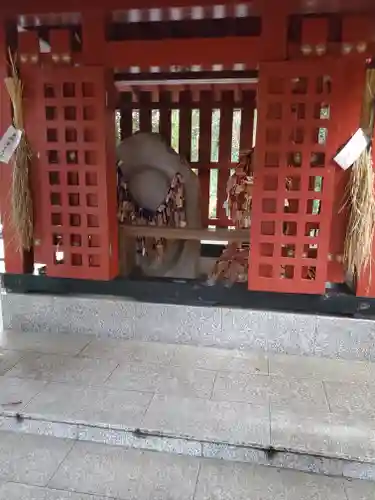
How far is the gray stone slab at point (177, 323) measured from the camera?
8.36 feet

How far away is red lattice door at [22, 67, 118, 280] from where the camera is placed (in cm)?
240

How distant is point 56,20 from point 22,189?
99 cm

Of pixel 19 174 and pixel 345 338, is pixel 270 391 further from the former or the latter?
pixel 19 174

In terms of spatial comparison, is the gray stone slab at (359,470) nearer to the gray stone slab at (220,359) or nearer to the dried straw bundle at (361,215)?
the gray stone slab at (220,359)

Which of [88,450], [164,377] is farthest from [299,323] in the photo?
[88,450]

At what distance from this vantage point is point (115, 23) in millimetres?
2428

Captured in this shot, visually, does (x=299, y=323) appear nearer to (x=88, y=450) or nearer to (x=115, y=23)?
(x=88, y=450)

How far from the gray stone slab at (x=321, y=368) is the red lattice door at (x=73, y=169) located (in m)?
1.15

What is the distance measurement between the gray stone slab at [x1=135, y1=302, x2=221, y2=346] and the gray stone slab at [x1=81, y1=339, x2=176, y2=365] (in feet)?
0.22

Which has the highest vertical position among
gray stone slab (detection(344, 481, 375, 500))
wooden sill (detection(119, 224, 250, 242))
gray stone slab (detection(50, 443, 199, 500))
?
wooden sill (detection(119, 224, 250, 242))

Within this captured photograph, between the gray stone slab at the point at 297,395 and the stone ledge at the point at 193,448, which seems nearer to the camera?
the stone ledge at the point at 193,448

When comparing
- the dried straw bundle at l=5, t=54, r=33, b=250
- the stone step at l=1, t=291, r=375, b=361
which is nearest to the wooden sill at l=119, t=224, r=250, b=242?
the stone step at l=1, t=291, r=375, b=361

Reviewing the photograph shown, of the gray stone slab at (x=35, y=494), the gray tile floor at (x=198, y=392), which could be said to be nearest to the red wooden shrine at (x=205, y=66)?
the gray tile floor at (x=198, y=392)

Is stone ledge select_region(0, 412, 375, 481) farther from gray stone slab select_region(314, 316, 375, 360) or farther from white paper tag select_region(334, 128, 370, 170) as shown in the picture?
white paper tag select_region(334, 128, 370, 170)
